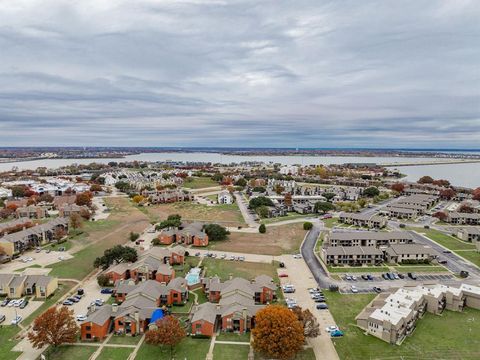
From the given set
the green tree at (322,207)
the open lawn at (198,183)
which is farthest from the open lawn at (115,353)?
the open lawn at (198,183)

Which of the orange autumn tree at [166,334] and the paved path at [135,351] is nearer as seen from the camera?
the orange autumn tree at [166,334]

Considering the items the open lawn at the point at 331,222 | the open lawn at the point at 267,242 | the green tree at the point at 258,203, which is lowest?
the open lawn at the point at 267,242

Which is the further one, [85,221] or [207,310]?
[85,221]

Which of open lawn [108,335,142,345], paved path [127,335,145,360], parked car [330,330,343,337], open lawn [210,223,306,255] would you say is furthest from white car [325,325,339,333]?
open lawn [210,223,306,255]

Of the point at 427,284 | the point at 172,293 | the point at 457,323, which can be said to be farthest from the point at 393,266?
the point at 172,293

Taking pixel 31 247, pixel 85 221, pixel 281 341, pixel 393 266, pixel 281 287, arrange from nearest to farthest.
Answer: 1. pixel 281 341
2. pixel 281 287
3. pixel 393 266
4. pixel 31 247
5. pixel 85 221

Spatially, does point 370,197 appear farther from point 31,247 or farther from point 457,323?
point 31,247

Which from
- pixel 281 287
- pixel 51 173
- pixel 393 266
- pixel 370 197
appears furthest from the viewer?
pixel 51 173

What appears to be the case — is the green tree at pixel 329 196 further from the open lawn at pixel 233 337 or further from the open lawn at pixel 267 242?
the open lawn at pixel 233 337

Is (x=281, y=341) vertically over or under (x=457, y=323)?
over
